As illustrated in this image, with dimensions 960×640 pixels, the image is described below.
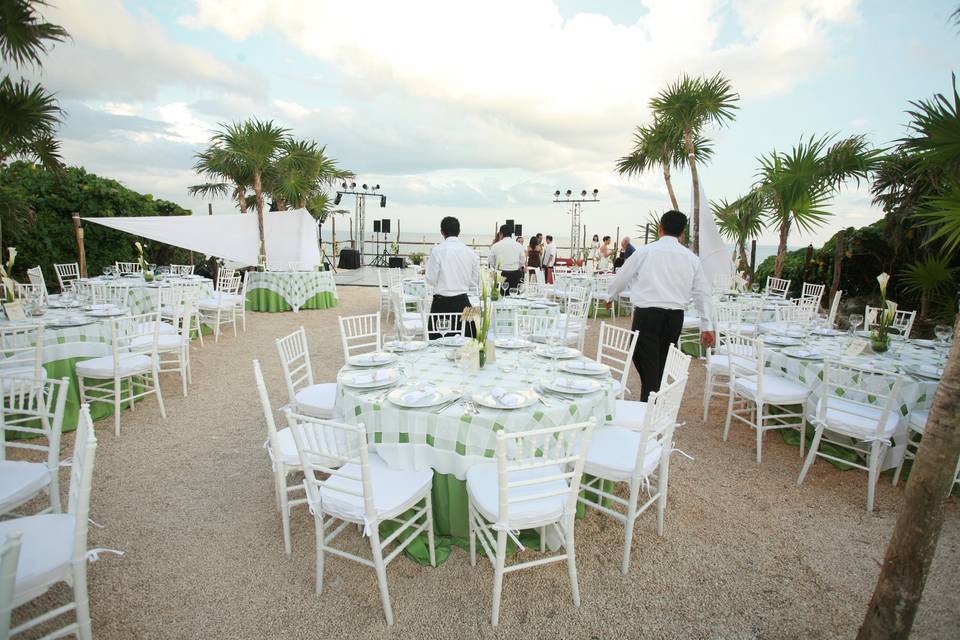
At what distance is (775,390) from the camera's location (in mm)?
3562

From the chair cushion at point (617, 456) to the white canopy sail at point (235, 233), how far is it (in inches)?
354

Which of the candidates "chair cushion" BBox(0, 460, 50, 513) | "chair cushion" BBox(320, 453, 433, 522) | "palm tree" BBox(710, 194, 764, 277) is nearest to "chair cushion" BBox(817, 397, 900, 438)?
"chair cushion" BBox(320, 453, 433, 522)

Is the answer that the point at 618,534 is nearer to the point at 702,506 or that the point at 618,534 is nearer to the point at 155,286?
the point at 702,506

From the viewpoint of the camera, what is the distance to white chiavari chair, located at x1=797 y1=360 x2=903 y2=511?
9.41 ft

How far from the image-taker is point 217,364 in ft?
19.3

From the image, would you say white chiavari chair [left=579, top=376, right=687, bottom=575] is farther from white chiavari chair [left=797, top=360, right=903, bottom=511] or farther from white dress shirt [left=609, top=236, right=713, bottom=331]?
white dress shirt [left=609, top=236, right=713, bottom=331]

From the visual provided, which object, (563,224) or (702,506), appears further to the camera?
(563,224)

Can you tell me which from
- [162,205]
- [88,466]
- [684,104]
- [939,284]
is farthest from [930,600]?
[162,205]

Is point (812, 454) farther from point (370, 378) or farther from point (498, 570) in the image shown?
point (370, 378)

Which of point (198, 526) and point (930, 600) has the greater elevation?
point (930, 600)

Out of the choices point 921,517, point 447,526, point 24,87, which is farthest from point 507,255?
point 24,87

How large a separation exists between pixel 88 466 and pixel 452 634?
1530 mm

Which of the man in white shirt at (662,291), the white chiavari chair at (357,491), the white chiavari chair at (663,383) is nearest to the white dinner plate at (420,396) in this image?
the white chiavari chair at (357,491)

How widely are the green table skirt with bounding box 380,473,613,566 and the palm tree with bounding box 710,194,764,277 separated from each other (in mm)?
8245
